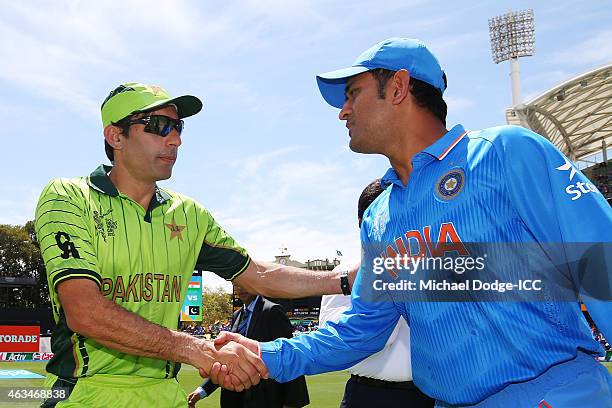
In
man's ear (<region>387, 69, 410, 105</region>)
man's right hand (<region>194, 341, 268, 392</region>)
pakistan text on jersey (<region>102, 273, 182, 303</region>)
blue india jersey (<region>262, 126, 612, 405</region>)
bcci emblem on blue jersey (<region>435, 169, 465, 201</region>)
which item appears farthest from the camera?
man's right hand (<region>194, 341, 268, 392</region>)

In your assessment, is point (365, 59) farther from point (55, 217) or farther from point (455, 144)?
point (55, 217)

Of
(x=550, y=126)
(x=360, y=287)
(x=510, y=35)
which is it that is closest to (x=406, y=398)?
(x=360, y=287)

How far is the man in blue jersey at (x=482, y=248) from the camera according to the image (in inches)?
86.8

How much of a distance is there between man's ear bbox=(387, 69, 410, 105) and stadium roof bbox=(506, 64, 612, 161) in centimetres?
4798

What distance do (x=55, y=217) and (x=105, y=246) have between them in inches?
12.0

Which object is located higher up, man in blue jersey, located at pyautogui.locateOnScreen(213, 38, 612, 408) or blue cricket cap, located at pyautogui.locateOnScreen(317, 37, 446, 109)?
blue cricket cap, located at pyautogui.locateOnScreen(317, 37, 446, 109)

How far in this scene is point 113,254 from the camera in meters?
3.45

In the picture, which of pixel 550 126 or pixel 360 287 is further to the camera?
pixel 550 126

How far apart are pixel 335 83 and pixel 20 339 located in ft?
111

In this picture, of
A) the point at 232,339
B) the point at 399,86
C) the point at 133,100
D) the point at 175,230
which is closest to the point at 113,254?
the point at 175,230

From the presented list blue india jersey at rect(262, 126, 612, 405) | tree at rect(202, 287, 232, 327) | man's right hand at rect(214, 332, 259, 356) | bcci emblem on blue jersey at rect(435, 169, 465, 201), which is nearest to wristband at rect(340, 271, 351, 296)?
man's right hand at rect(214, 332, 259, 356)

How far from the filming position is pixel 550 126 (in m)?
54.8

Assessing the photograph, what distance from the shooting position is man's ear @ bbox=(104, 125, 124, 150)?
395cm

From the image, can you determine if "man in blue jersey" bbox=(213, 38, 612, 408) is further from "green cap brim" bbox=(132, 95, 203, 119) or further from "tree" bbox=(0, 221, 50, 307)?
"tree" bbox=(0, 221, 50, 307)
